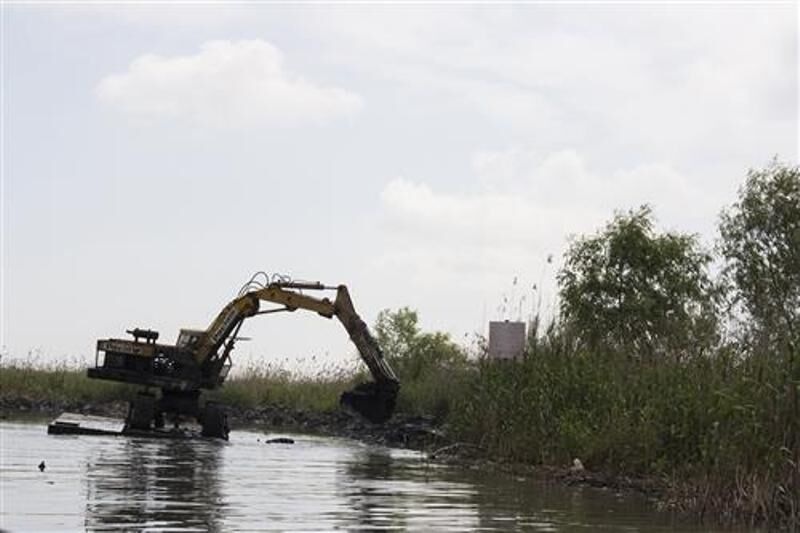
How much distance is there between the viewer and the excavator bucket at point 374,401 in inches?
1195

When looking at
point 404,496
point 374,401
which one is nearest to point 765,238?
point 374,401

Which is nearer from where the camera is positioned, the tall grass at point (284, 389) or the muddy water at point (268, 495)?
the muddy water at point (268, 495)

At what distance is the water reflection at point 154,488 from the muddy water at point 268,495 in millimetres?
18

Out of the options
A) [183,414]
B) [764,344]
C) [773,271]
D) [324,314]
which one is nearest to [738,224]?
[773,271]

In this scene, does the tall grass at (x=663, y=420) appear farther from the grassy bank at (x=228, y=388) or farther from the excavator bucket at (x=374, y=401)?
the grassy bank at (x=228, y=388)

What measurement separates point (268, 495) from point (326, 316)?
14316mm

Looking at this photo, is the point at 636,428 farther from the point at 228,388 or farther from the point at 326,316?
the point at 228,388

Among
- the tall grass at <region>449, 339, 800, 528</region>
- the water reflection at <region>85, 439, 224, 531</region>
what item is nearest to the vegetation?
the tall grass at <region>449, 339, 800, 528</region>

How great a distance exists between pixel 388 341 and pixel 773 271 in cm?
2836

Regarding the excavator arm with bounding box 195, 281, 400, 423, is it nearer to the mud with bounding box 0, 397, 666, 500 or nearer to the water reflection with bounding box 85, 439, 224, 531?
the mud with bounding box 0, 397, 666, 500

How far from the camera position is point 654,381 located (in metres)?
19.1

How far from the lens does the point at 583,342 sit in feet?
77.6

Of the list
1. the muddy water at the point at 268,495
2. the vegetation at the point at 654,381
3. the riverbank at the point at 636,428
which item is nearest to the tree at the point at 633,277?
the vegetation at the point at 654,381

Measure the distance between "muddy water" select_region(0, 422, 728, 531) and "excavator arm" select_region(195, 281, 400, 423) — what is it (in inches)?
202
